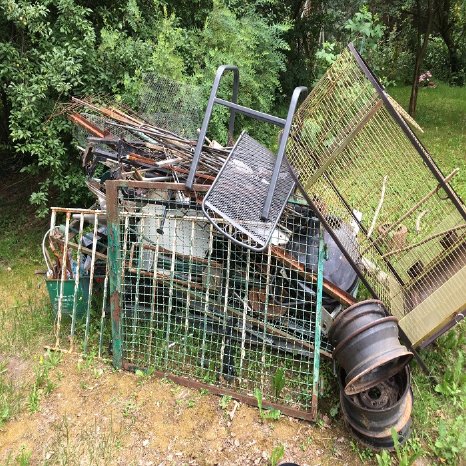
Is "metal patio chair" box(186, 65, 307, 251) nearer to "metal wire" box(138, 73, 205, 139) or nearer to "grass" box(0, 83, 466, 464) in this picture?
"grass" box(0, 83, 466, 464)

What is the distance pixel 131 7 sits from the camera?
5.58m

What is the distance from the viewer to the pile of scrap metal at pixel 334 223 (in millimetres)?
2834

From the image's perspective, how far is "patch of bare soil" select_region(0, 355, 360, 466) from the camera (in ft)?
9.43

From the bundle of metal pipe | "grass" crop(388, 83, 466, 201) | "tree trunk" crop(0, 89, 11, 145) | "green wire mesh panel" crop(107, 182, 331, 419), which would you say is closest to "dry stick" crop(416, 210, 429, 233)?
"green wire mesh panel" crop(107, 182, 331, 419)

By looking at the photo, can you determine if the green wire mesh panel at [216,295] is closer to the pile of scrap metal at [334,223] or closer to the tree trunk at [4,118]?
the pile of scrap metal at [334,223]

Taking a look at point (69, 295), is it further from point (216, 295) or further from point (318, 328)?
point (318, 328)

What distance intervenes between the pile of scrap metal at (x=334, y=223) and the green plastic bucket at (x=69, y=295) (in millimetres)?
Result: 519

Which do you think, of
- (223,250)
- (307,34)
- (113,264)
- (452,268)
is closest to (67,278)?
(113,264)

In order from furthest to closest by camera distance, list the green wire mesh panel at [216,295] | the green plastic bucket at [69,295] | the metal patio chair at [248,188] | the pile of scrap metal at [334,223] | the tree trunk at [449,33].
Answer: the tree trunk at [449,33], the green plastic bucket at [69,295], the green wire mesh panel at [216,295], the pile of scrap metal at [334,223], the metal patio chair at [248,188]

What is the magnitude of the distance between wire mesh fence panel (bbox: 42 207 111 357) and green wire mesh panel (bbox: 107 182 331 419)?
32 cm

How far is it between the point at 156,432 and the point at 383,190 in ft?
7.78

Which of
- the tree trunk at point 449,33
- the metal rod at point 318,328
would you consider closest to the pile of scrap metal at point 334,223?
the metal rod at point 318,328

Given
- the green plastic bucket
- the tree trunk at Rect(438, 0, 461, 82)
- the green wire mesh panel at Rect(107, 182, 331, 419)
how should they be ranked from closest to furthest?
the green wire mesh panel at Rect(107, 182, 331, 419) < the green plastic bucket < the tree trunk at Rect(438, 0, 461, 82)

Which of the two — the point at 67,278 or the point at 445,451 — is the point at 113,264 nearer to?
the point at 67,278
